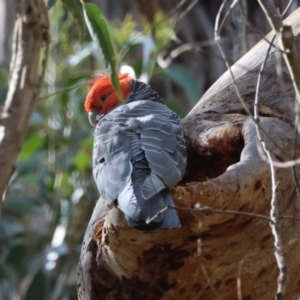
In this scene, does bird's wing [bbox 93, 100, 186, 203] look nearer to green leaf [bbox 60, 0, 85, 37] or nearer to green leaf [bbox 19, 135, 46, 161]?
green leaf [bbox 60, 0, 85, 37]

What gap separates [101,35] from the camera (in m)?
1.78

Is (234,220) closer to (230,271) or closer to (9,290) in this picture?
(230,271)

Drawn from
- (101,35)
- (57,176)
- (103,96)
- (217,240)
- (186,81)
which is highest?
(101,35)

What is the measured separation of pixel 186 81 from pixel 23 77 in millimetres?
2034

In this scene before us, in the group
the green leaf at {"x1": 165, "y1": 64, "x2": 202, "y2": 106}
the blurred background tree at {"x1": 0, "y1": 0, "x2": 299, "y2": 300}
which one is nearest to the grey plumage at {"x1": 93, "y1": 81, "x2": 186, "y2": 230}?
the green leaf at {"x1": 165, "y1": 64, "x2": 202, "y2": 106}

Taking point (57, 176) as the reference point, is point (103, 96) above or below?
above

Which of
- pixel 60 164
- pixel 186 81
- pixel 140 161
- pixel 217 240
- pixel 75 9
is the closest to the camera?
pixel 217 240

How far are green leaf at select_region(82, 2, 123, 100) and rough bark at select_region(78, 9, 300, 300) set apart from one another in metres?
0.38

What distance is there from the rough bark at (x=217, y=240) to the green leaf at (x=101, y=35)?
384 millimetres

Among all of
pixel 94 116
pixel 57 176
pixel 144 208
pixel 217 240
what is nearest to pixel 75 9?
pixel 144 208

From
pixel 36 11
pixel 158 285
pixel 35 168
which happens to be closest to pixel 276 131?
pixel 158 285

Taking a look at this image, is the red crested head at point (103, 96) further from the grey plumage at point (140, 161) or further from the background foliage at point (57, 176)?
the background foliage at point (57, 176)

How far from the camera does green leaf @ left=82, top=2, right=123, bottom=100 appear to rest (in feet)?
5.74

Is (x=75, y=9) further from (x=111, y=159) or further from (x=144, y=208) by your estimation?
(x=144, y=208)
